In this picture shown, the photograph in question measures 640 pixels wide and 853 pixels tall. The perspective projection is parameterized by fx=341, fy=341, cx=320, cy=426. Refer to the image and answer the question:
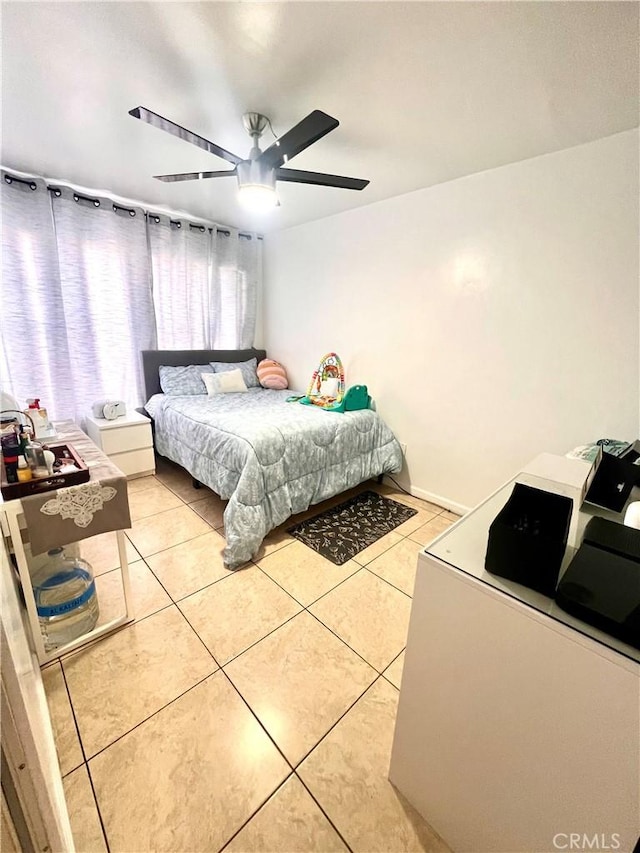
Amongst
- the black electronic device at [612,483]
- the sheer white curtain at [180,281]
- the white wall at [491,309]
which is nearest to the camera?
the black electronic device at [612,483]

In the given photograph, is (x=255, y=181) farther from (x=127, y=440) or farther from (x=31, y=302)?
(x=127, y=440)

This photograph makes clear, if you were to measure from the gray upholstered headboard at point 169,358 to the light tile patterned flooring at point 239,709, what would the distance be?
1.73 meters

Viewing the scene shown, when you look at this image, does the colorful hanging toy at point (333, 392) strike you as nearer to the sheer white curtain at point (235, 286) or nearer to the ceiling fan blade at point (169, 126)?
the sheer white curtain at point (235, 286)

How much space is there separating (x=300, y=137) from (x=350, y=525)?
88.7 inches

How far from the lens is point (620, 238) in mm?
1832

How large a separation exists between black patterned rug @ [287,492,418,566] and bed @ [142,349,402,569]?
19 centimetres

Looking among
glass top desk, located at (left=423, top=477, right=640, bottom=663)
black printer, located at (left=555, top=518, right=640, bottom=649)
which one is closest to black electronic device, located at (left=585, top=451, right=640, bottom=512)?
glass top desk, located at (left=423, top=477, right=640, bottom=663)

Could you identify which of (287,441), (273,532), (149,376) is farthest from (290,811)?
(149,376)

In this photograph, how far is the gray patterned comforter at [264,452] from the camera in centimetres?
207

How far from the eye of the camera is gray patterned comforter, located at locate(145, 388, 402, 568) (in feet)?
6.79

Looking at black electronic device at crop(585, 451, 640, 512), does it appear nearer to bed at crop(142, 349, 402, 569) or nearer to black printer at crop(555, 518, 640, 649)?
black printer at crop(555, 518, 640, 649)

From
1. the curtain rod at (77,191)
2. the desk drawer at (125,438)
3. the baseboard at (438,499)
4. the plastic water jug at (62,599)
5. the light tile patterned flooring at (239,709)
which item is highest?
the curtain rod at (77,191)

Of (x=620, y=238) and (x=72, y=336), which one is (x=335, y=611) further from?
(x=72, y=336)

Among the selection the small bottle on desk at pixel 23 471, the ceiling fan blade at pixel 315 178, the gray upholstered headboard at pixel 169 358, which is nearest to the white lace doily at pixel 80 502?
the small bottle on desk at pixel 23 471
